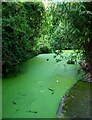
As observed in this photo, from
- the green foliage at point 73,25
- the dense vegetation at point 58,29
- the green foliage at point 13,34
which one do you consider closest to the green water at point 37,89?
the green foliage at point 13,34

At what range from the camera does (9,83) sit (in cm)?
473

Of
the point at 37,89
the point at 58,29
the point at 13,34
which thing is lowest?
the point at 37,89

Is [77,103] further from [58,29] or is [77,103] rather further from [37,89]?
[58,29]

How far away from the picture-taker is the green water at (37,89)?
132 inches

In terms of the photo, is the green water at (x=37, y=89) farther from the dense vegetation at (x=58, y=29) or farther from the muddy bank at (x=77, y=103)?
the dense vegetation at (x=58, y=29)

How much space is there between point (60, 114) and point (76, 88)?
1.19 metres

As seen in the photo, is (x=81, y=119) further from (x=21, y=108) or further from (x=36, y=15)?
(x=36, y=15)

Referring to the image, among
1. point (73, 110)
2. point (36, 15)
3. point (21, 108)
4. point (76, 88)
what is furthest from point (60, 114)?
point (36, 15)

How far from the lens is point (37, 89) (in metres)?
4.34

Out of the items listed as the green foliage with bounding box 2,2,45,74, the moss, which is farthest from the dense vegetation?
the moss

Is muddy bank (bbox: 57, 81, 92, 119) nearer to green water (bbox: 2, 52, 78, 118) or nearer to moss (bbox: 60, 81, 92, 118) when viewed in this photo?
moss (bbox: 60, 81, 92, 118)

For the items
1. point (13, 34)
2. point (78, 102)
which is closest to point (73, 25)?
point (13, 34)

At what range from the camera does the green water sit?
3.35m

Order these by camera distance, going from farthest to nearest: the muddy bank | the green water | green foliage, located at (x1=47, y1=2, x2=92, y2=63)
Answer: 1. green foliage, located at (x1=47, y1=2, x2=92, y2=63)
2. the green water
3. the muddy bank
